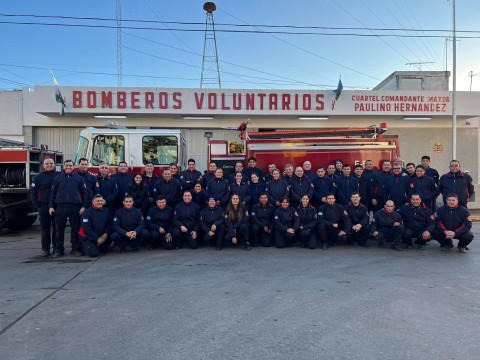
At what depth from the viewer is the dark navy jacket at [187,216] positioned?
27.8 ft

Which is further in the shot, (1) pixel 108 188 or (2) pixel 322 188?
(2) pixel 322 188

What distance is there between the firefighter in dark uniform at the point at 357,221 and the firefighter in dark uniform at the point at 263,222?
164 centimetres

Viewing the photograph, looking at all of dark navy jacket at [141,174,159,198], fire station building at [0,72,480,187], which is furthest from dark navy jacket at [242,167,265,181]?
fire station building at [0,72,480,187]

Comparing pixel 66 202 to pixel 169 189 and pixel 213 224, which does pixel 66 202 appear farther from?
pixel 213 224

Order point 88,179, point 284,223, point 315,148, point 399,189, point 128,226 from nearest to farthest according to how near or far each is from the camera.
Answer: point 128,226 < point 88,179 < point 284,223 < point 399,189 < point 315,148

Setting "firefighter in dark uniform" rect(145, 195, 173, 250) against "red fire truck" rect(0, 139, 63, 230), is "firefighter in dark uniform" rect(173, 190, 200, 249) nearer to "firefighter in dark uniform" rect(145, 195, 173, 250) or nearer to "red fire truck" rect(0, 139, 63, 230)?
"firefighter in dark uniform" rect(145, 195, 173, 250)

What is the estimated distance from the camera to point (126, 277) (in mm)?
6070

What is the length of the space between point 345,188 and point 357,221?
1007 millimetres

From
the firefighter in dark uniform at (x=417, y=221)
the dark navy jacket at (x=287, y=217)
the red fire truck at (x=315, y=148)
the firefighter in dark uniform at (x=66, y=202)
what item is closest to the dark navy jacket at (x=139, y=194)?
the firefighter in dark uniform at (x=66, y=202)

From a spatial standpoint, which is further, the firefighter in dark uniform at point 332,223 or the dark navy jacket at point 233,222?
the firefighter in dark uniform at point 332,223

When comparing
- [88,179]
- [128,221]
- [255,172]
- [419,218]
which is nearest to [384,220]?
[419,218]

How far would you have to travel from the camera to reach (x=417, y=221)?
830cm

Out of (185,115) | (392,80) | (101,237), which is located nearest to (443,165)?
(392,80)

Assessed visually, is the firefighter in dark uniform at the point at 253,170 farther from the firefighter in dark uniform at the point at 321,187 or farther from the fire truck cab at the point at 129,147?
the fire truck cab at the point at 129,147
